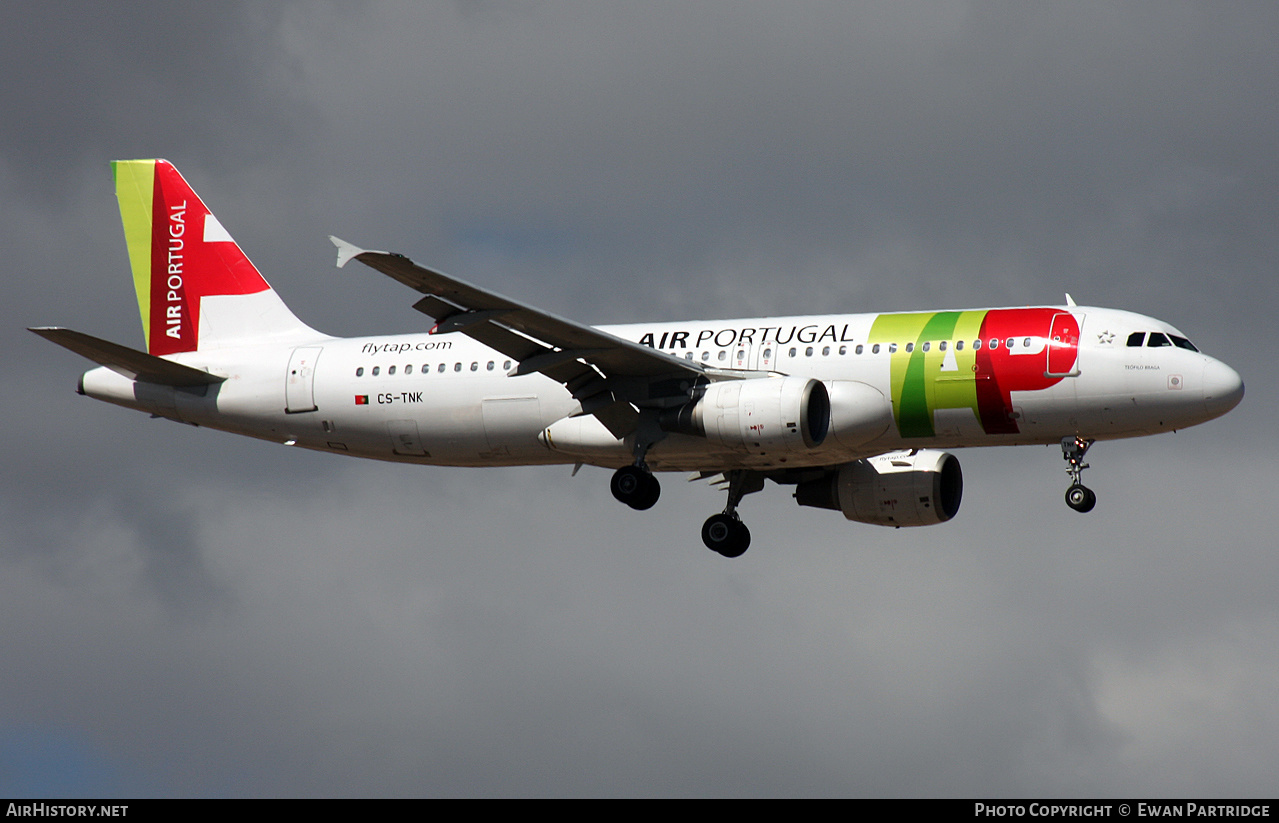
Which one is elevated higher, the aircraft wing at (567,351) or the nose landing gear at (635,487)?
the aircraft wing at (567,351)

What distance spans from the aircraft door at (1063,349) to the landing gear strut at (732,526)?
9.23 metres

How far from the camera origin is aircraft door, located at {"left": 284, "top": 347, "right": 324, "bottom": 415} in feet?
154

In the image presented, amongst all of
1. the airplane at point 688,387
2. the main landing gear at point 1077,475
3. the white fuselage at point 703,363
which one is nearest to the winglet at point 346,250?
the airplane at point 688,387

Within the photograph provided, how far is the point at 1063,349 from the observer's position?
4109cm

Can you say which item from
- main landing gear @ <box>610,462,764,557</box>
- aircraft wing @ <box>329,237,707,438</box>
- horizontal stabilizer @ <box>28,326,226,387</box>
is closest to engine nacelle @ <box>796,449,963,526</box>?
main landing gear @ <box>610,462,764,557</box>

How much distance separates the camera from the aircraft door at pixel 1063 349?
4091 cm

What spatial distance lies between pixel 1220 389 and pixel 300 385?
74.7ft

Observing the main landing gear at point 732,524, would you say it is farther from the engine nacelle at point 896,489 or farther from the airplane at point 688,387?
the engine nacelle at point 896,489

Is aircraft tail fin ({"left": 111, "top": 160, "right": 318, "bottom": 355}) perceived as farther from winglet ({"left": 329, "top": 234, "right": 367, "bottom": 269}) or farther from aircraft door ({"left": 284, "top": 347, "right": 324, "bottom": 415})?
winglet ({"left": 329, "top": 234, "right": 367, "bottom": 269})

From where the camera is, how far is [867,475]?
4791cm

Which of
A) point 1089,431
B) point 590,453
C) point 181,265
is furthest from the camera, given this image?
point 181,265
